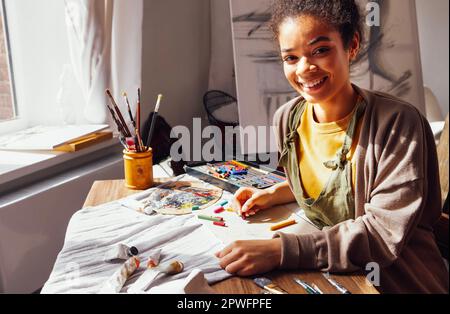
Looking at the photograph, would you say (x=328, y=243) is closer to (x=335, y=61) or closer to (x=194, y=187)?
(x=335, y=61)

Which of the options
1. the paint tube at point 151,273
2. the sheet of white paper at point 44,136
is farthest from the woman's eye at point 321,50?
the sheet of white paper at point 44,136

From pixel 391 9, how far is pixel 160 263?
1.30m

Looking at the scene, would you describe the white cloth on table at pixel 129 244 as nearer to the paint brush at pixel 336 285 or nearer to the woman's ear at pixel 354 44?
the paint brush at pixel 336 285

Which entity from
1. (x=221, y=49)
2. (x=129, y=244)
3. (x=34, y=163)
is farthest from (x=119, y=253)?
(x=221, y=49)

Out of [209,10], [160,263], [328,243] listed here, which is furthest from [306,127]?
[209,10]

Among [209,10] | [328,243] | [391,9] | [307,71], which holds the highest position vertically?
[209,10]

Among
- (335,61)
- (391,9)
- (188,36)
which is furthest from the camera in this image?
(188,36)

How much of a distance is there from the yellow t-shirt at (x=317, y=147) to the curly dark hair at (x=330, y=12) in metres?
0.16

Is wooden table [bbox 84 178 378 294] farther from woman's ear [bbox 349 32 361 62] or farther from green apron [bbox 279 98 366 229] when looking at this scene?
woman's ear [bbox 349 32 361 62]

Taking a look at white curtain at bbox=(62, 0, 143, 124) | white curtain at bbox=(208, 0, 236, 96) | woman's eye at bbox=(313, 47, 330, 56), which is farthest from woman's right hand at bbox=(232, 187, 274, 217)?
white curtain at bbox=(208, 0, 236, 96)

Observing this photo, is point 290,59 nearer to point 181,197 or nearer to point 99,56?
point 181,197

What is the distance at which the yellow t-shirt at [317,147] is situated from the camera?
2.72 ft

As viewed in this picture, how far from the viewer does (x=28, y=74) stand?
157 centimetres

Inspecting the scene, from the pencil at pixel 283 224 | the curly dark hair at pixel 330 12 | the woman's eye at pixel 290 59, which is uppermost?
the curly dark hair at pixel 330 12
